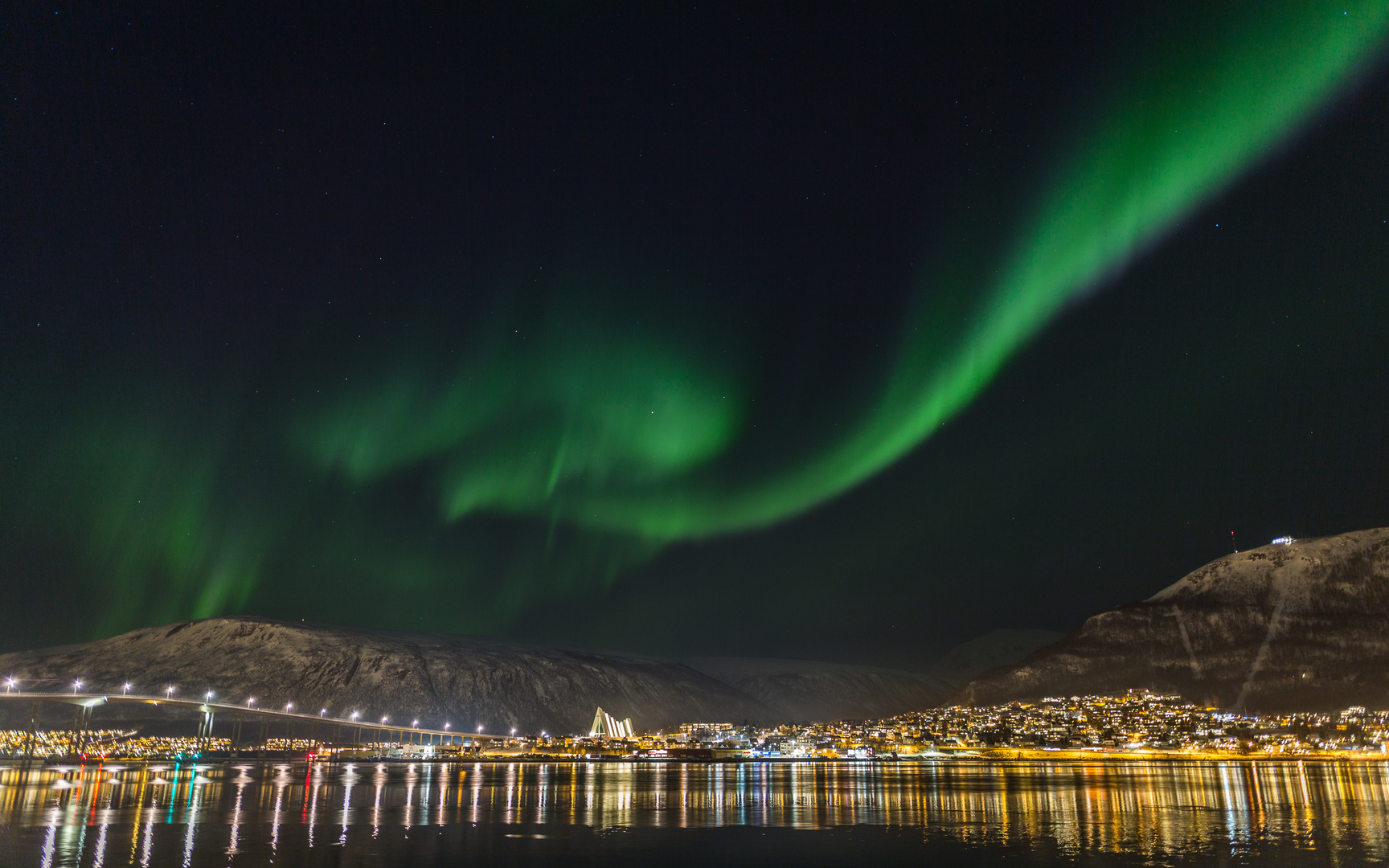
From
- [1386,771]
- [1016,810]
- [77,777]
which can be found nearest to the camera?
[1016,810]

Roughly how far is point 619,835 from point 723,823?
10.2m

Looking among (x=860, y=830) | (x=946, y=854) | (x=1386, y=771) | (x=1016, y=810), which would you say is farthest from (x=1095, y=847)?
(x=1386, y=771)

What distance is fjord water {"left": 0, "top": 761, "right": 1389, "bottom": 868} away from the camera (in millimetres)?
41812

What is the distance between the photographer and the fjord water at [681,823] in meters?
41.8

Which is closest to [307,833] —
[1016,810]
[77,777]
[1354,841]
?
[1016,810]

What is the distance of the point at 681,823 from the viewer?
60531 mm

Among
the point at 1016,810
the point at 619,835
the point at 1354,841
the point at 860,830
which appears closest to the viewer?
the point at 1354,841

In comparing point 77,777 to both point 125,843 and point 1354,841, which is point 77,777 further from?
point 1354,841

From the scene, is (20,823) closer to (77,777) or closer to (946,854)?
(946,854)

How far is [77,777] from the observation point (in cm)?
11488

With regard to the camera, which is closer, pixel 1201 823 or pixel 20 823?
pixel 20 823

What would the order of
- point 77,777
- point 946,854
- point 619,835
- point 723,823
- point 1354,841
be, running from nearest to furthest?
point 946,854
point 1354,841
point 619,835
point 723,823
point 77,777

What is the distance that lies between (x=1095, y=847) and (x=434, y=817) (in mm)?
41718

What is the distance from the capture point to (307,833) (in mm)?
50438
